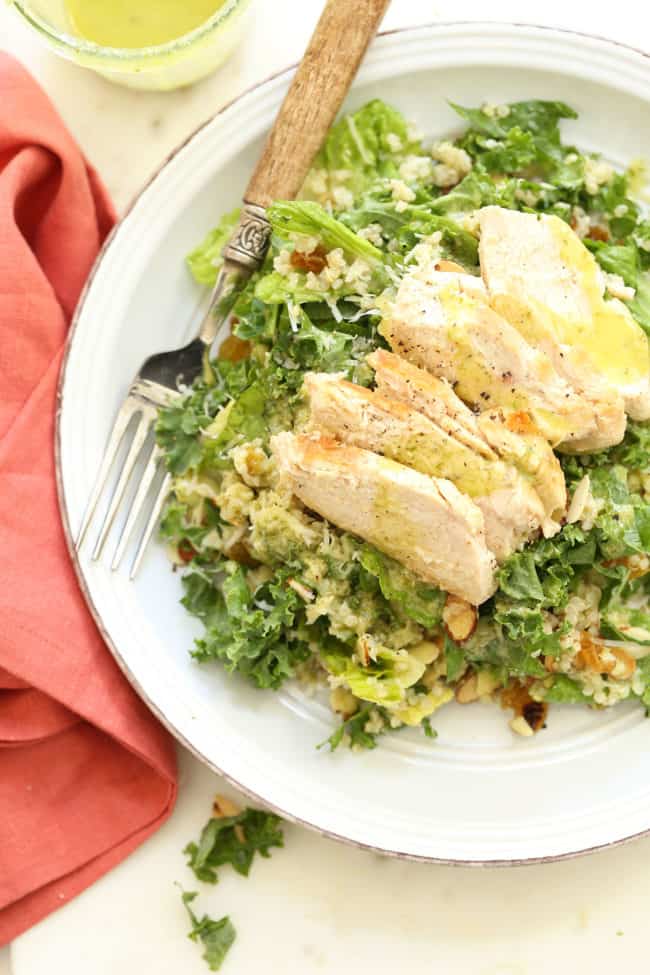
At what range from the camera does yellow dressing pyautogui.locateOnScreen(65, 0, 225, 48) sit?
3842mm

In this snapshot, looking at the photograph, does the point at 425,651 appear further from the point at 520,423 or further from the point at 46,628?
the point at 46,628

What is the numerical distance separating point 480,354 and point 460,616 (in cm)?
87

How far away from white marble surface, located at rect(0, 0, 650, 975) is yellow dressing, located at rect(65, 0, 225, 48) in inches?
12.9

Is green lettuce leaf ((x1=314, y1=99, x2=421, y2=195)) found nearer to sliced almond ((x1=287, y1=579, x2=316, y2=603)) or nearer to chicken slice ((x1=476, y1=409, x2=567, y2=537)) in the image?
chicken slice ((x1=476, y1=409, x2=567, y2=537))

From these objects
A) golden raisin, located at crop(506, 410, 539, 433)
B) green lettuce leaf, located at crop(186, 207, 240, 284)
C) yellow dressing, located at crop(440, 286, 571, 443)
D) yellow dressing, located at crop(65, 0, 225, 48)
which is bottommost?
green lettuce leaf, located at crop(186, 207, 240, 284)

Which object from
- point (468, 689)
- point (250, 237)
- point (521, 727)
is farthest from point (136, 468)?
point (521, 727)

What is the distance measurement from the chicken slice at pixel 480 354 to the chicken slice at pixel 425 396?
0.31 feet

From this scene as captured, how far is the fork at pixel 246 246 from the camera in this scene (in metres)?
3.52

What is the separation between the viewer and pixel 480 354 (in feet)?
10.4

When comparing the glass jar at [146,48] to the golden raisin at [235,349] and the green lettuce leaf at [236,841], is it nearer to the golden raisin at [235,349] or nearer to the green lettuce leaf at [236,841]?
the golden raisin at [235,349]

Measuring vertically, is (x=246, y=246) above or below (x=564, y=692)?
above

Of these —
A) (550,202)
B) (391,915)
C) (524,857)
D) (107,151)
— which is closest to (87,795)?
(391,915)

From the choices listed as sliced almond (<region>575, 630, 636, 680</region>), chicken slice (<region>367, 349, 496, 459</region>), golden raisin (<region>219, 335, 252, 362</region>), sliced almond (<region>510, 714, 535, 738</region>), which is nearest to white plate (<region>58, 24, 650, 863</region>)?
sliced almond (<region>510, 714, 535, 738</region>)

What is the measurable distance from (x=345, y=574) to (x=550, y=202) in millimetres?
1547
